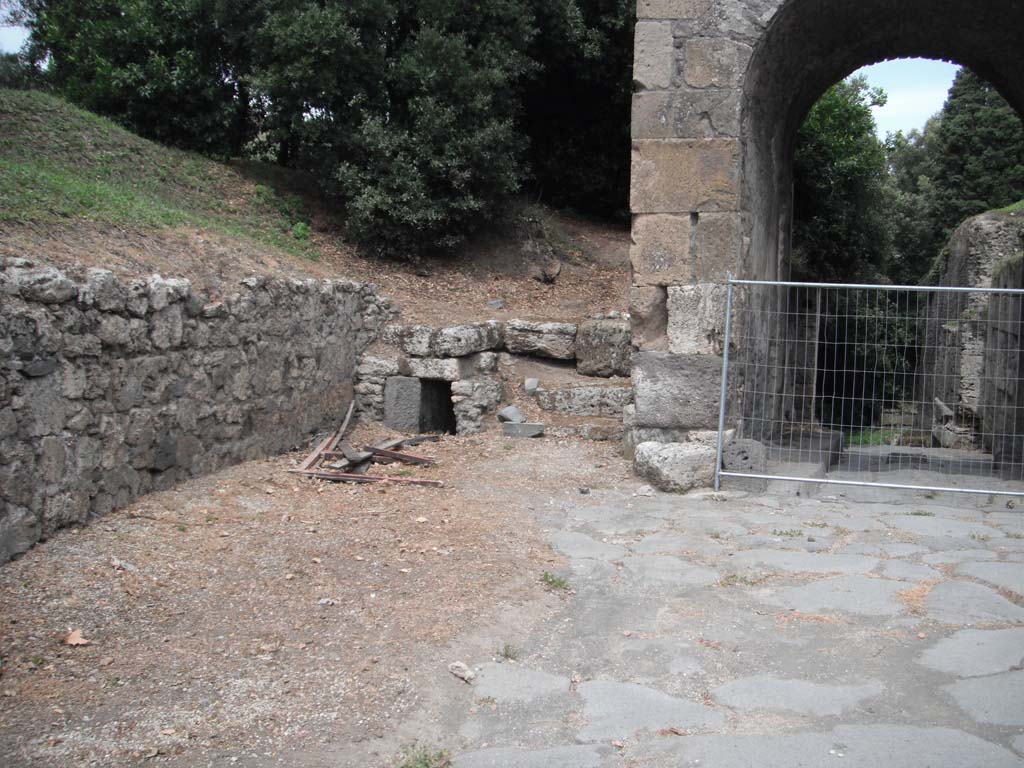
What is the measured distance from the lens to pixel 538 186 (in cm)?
1617

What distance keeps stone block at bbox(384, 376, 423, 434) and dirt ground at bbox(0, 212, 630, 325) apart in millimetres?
875

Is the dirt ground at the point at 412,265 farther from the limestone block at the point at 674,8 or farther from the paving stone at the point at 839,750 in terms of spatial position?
the paving stone at the point at 839,750

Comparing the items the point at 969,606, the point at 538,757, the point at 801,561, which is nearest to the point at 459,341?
the point at 801,561

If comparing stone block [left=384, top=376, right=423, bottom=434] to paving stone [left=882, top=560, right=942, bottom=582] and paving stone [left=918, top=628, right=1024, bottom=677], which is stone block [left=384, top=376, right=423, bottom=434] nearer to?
paving stone [left=882, top=560, right=942, bottom=582]

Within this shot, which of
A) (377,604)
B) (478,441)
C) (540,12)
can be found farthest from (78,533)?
(540,12)

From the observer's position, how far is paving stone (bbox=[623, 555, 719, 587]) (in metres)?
4.68

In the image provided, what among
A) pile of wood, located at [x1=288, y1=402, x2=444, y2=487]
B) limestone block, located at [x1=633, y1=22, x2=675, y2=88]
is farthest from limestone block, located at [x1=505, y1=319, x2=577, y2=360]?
limestone block, located at [x1=633, y1=22, x2=675, y2=88]

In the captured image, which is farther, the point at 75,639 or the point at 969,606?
the point at 969,606

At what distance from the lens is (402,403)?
9.28m

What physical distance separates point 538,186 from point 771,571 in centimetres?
1225

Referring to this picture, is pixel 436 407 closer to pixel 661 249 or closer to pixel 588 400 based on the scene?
pixel 588 400

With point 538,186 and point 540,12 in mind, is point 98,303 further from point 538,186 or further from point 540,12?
point 538,186

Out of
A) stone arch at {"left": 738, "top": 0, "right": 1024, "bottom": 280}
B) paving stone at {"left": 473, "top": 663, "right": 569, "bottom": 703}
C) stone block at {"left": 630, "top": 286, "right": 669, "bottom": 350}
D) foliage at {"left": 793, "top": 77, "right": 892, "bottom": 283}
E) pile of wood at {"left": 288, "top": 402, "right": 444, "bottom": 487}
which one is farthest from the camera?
foliage at {"left": 793, "top": 77, "right": 892, "bottom": 283}

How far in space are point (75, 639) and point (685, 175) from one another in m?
5.26
